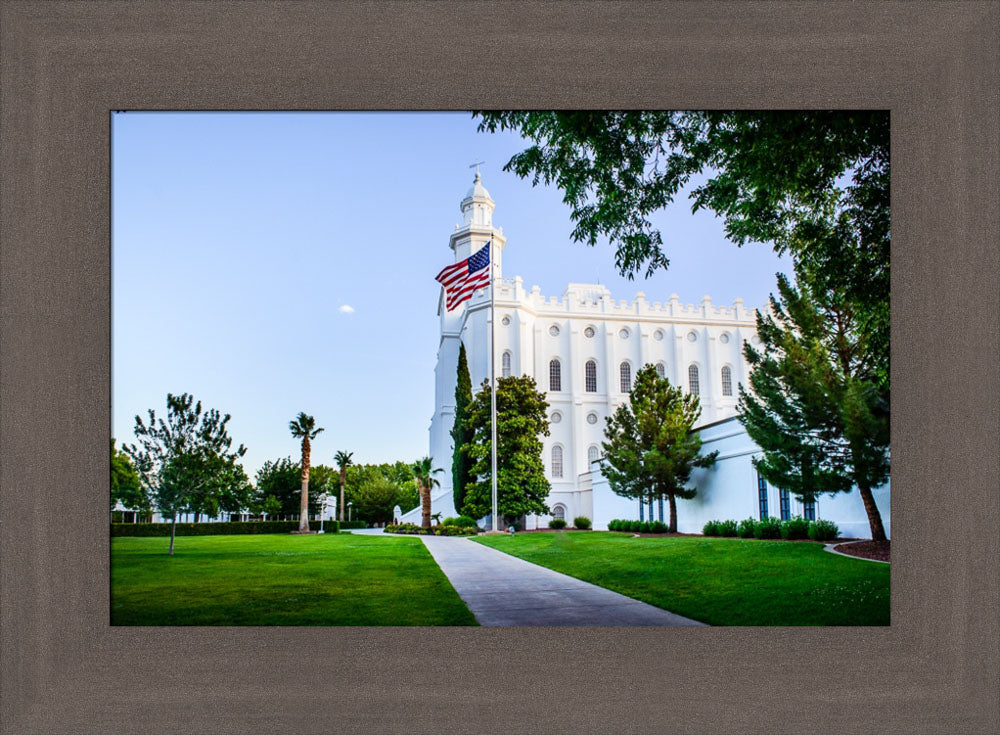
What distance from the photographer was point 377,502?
63.7ft

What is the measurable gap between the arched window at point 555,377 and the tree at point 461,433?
2066 millimetres

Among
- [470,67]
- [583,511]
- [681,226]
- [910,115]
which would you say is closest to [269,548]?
[583,511]

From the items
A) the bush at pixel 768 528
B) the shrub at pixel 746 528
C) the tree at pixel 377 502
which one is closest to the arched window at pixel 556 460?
the tree at pixel 377 502

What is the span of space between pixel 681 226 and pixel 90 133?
4.19 m

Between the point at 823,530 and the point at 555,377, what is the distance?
32.8 feet

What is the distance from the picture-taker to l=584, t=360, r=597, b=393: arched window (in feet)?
54.6

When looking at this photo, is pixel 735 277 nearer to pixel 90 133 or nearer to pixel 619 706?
pixel 619 706

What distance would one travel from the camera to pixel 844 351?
7.12m

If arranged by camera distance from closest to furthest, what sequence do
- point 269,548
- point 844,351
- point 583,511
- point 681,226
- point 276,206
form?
point 681,226
point 844,351
point 276,206
point 269,548
point 583,511

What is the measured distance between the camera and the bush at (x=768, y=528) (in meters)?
8.20

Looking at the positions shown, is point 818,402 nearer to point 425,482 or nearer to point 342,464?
point 342,464

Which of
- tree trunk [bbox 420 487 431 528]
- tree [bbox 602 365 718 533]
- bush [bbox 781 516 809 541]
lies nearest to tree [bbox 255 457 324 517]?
tree trunk [bbox 420 487 431 528]

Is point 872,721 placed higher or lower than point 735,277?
lower

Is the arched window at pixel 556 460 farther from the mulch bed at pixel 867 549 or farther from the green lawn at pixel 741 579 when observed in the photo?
the mulch bed at pixel 867 549
